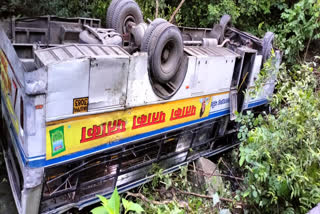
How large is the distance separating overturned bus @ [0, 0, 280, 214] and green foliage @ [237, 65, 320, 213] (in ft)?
4.13

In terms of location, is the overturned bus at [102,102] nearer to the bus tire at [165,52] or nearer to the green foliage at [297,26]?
the bus tire at [165,52]

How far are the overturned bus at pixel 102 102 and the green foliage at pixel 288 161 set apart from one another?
1259 mm

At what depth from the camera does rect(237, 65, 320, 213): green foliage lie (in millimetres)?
2613

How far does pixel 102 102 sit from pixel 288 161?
6.46 ft

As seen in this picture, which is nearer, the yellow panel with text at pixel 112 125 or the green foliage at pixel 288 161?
the green foliage at pixel 288 161

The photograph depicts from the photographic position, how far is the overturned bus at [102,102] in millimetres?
2680

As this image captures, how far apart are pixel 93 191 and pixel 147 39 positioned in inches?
75.3

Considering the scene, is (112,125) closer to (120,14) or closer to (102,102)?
(102,102)

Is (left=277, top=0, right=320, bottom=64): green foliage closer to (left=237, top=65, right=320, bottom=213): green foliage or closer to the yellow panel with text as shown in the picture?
the yellow panel with text

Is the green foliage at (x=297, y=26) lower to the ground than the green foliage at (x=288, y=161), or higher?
higher

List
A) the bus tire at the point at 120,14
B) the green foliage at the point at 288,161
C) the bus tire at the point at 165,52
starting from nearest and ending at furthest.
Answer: the green foliage at the point at 288,161 → the bus tire at the point at 165,52 → the bus tire at the point at 120,14

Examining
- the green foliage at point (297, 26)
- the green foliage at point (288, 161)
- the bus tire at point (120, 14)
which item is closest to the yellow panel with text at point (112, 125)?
the green foliage at point (288, 161)

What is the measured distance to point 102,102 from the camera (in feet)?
9.77

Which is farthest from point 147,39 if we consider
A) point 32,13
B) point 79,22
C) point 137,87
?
point 32,13
